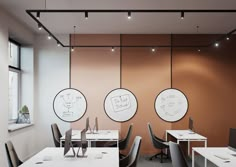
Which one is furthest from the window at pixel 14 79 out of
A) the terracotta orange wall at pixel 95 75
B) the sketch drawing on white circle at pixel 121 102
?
the sketch drawing on white circle at pixel 121 102

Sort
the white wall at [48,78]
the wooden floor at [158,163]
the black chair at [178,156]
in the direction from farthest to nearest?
1. the white wall at [48,78]
2. the wooden floor at [158,163]
3. the black chair at [178,156]

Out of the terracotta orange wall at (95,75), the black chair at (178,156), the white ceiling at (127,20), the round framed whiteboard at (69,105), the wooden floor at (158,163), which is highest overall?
the white ceiling at (127,20)

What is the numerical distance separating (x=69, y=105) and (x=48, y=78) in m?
0.96

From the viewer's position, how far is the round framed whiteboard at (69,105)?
27.0ft

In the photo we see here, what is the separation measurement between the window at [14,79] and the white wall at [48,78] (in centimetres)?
52

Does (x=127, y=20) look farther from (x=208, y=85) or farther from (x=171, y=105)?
(x=208, y=85)

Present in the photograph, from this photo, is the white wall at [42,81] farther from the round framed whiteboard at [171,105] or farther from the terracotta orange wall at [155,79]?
the round framed whiteboard at [171,105]

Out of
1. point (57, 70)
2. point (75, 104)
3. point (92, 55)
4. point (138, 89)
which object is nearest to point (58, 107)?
A: point (75, 104)

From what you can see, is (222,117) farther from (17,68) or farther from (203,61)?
(17,68)

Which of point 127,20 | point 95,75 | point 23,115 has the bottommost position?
point 23,115

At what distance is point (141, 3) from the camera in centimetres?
544

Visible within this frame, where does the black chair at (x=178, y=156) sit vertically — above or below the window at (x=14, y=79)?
below

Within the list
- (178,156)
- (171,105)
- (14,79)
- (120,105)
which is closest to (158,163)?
(171,105)

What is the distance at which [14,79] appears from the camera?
25.4ft
